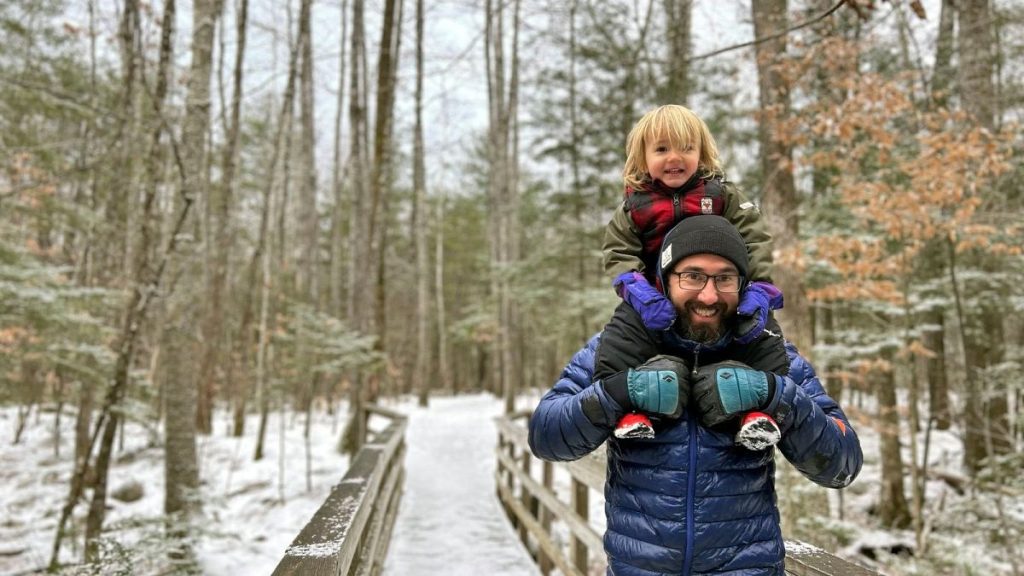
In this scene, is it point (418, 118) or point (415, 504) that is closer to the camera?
point (415, 504)

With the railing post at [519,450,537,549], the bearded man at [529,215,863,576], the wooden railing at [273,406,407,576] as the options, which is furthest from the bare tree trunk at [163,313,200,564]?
the bearded man at [529,215,863,576]

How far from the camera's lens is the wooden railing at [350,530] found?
214cm

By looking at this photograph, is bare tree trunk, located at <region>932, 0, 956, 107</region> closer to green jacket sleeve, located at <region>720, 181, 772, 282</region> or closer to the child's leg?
green jacket sleeve, located at <region>720, 181, 772, 282</region>

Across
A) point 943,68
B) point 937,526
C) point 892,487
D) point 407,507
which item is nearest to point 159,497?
point 407,507

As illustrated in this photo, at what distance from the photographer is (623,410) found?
1584 mm

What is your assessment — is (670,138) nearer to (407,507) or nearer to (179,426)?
(407,507)

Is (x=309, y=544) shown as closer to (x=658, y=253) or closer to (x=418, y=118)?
(x=658, y=253)

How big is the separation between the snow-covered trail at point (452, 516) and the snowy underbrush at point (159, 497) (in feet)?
4.53

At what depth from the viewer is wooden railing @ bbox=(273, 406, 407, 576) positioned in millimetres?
2143

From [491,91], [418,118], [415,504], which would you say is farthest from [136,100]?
[491,91]

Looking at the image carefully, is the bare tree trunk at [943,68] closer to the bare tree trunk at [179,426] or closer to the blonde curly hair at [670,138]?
the blonde curly hair at [670,138]

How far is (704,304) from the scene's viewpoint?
1.67 metres

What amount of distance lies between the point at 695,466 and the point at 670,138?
0.97 meters

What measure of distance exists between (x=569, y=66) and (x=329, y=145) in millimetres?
21486
